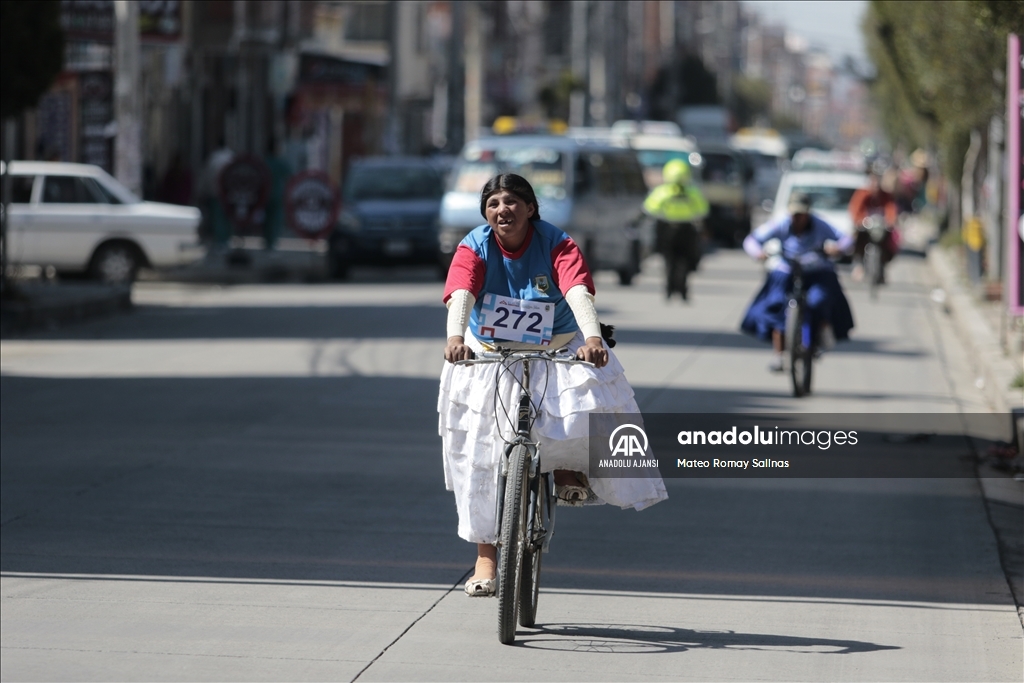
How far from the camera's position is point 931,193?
6128cm

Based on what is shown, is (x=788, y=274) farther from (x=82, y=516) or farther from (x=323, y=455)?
(x=82, y=516)

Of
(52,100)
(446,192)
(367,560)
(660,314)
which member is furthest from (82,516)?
(52,100)

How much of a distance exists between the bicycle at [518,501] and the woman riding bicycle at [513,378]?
6cm

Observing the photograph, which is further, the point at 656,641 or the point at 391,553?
the point at 391,553

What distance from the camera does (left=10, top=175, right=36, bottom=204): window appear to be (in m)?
22.4

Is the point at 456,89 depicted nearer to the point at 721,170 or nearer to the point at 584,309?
the point at 721,170

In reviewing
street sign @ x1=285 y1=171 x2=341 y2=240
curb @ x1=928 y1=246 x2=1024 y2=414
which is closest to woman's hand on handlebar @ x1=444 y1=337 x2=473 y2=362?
curb @ x1=928 y1=246 x2=1024 y2=414

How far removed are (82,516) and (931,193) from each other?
55.0 m

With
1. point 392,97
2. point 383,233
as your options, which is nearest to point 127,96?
point 383,233

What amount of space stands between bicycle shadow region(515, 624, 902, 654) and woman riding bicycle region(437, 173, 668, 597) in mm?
329

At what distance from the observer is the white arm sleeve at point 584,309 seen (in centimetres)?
640

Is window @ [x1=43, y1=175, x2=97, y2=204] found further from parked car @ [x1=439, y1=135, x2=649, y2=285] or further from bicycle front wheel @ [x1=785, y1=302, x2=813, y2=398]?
bicycle front wheel @ [x1=785, y1=302, x2=813, y2=398]

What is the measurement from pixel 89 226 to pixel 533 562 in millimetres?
16967

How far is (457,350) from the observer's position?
20.6 feet
